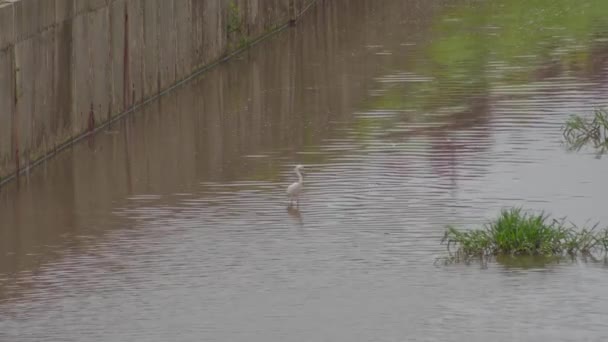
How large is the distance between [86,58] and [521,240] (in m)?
9.78

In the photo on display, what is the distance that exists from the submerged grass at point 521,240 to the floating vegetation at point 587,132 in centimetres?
634

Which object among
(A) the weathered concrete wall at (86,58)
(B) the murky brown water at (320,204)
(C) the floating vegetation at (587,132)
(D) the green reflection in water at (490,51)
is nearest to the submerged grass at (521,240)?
(B) the murky brown water at (320,204)

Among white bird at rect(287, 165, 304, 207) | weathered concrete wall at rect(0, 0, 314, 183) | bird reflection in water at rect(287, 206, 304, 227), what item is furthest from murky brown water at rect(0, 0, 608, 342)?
weathered concrete wall at rect(0, 0, 314, 183)

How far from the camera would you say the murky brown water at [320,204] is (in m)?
16.6

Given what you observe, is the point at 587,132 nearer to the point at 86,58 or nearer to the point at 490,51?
the point at 86,58

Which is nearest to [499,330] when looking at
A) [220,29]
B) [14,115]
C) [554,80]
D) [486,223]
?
[486,223]

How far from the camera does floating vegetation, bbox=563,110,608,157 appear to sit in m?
25.3

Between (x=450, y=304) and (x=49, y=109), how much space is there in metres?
9.29

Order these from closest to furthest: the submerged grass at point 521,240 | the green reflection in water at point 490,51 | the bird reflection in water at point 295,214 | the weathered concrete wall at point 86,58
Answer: the submerged grass at point 521,240 → the bird reflection in water at point 295,214 → the weathered concrete wall at point 86,58 → the green reflection in water at point 490,51

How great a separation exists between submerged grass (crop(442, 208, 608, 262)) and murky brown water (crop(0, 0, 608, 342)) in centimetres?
28

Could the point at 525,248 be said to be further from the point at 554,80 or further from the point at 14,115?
the point at 554,80

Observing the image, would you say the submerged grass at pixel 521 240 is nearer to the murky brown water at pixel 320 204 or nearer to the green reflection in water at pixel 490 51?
the murky brown water at pixel 320 204

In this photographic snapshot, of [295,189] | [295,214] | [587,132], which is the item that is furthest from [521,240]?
[587,132]

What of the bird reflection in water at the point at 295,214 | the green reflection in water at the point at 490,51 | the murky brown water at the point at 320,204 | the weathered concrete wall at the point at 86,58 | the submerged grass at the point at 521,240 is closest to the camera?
the murky brown water at the point at 320,204
